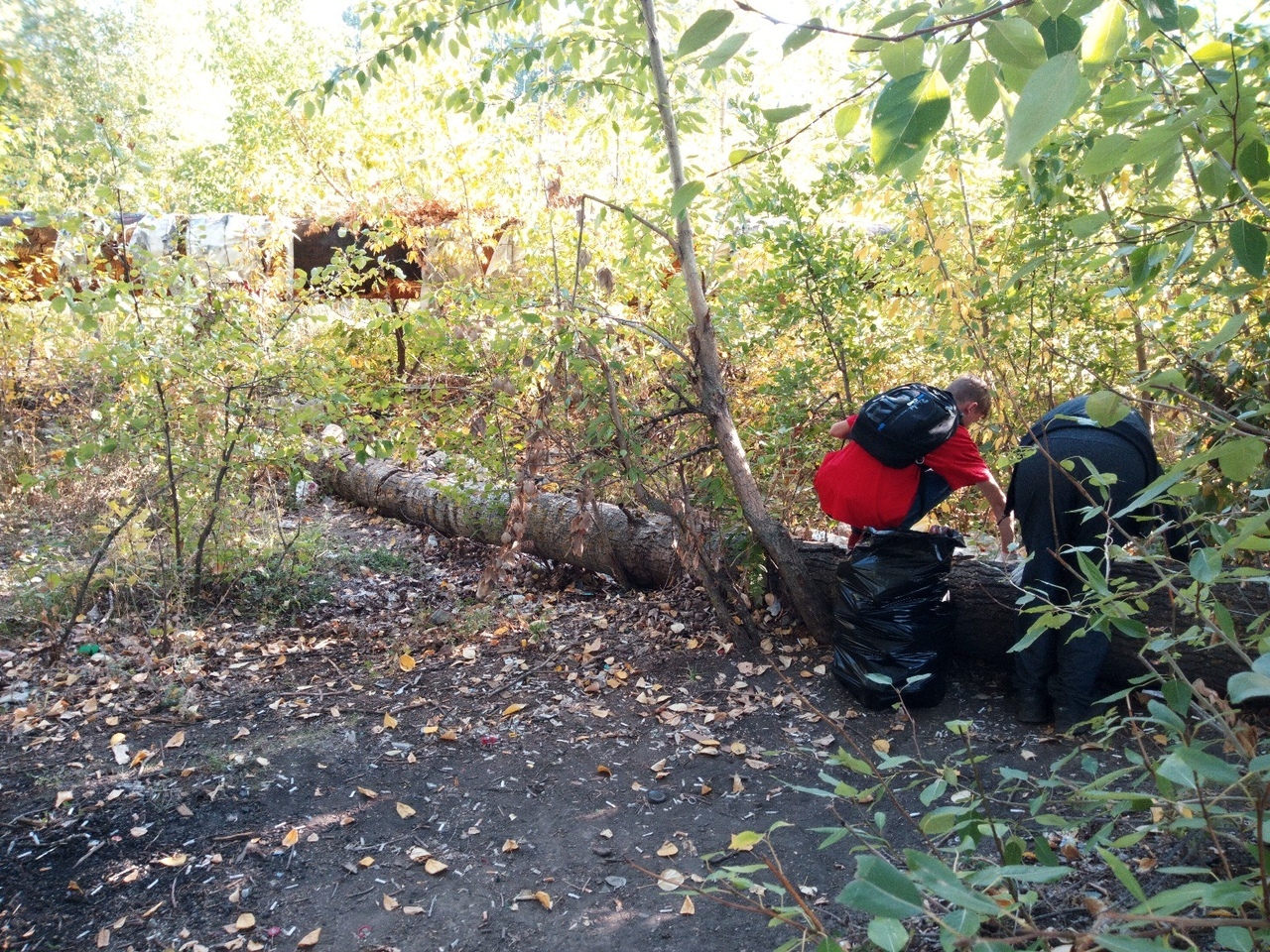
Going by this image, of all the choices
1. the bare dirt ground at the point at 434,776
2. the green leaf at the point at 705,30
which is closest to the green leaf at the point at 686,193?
the green leaf at the point at 705,30

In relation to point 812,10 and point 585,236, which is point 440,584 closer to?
point 585,236

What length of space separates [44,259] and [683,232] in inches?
245

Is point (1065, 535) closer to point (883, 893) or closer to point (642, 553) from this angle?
point (642, 553)

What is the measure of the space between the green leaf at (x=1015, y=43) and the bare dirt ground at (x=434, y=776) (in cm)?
159

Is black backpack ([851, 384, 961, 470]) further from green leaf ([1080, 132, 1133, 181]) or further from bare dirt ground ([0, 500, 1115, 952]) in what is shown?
green leaf ([1080, 132, 1133, 181])

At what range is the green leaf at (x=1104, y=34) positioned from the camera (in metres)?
1.03

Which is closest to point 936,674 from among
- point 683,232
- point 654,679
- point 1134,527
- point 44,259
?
point 1134,527

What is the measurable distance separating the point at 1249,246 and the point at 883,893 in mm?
1133

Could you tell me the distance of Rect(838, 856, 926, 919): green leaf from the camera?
0.97 m

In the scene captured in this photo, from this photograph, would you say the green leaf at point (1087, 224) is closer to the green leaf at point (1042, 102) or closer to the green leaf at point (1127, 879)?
the green leaf at point (1042, 102)

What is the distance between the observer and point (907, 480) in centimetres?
404

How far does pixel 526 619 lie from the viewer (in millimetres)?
5516

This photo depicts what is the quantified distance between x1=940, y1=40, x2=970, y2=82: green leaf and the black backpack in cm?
290

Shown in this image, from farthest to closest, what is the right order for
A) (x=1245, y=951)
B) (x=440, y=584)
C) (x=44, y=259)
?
(x=44, y=259) → (x=440, y=584) → (x=1245, y=951)
